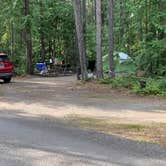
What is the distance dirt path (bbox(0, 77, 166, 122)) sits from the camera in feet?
47.2

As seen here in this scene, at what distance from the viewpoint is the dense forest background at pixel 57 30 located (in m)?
30.4

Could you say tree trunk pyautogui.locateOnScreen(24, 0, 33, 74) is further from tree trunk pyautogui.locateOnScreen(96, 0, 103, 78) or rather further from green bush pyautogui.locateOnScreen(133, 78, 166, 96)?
green bush pyautogui.locateOnScreen(133, 78, 166, 96)

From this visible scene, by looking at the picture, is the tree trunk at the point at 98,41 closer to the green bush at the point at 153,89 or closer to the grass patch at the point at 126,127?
the green bush at the point at 153,89

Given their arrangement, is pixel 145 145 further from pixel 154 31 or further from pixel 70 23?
pixel 70 23

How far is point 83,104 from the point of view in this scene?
1672 cm

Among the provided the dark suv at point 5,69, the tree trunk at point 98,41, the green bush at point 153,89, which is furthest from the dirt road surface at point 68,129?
the dark suv at point 5,69

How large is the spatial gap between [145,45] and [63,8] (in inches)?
649

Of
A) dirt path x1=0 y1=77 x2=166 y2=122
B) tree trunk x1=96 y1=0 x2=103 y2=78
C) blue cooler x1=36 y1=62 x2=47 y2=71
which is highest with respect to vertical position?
tree trunk x1=96 y1=0 x2=103 y2=78

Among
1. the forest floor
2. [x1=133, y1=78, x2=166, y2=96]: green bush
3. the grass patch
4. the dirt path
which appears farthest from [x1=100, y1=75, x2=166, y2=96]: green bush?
the grass patch

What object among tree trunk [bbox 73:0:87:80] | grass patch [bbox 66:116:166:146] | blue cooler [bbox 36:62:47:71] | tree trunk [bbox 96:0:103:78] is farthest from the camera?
blue cooler [bbox 36:62:47:71]

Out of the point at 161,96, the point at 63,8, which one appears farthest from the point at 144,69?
the point at 63,8

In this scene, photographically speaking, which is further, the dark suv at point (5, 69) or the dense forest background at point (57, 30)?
the dense forest background at point (57, 30)

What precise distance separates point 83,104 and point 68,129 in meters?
5.29

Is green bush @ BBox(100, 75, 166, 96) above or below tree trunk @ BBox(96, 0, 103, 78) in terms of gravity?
below
